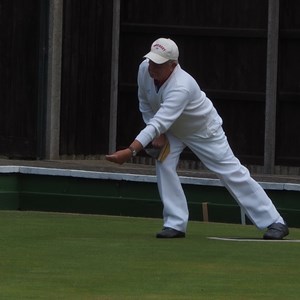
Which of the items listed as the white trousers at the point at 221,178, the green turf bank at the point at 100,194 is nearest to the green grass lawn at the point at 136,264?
the white trousers at the point at 221,178

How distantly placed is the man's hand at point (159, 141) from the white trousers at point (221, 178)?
59mm

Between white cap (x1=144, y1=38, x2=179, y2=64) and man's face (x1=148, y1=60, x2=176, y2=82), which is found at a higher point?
white cap (x1=144, y1=38, x2=179, y2=64)

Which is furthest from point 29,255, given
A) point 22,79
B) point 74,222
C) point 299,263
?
point 22,79

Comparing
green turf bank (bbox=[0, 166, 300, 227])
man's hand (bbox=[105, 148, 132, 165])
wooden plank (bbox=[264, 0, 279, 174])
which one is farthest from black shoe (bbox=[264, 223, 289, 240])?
wooden plank (bbox=[264, 0, 279, 174])

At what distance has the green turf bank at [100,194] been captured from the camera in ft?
44.1

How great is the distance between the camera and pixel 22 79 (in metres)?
16.0

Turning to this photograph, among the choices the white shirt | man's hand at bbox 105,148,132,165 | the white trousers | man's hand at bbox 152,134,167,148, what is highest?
the white shirt

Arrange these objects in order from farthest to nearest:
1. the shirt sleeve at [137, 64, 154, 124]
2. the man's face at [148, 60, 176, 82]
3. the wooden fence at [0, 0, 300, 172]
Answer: the wooden fence at [0, 0, 300, 172] < the shirt sleeve at [137, 64, 154, 124] < the man's face at [148, 60, 176, 82]

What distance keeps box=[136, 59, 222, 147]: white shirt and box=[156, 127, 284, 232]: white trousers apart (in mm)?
87

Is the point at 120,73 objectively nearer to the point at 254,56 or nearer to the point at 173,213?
the point at 254,56

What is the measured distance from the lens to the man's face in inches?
421

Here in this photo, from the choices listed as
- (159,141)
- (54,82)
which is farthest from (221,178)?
(54,82)

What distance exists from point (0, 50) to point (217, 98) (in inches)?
91.6

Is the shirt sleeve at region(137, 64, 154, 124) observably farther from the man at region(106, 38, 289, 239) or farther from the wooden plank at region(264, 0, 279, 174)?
the wooden plank at region(264, 0, 279, 174)
